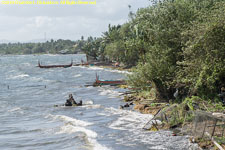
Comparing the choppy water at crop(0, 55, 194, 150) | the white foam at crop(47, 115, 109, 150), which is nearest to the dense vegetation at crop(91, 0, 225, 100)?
the choppy water at crop(0, 55, 194, 150)

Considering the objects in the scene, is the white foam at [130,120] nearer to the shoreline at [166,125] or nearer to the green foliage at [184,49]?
the shoreline at [166,125]

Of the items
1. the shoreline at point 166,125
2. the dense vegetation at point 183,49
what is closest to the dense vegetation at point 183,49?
the dense vegetation at point 183,49

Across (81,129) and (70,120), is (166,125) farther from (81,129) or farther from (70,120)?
(70,120)

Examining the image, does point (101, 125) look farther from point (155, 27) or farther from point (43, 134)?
point (155, 27)

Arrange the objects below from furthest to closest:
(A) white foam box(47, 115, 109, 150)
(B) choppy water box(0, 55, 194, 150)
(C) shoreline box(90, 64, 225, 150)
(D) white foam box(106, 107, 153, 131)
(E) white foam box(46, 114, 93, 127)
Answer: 1. (E) white foam box(46, 114, 93, 127)
2. (D) white foam box(106, 107, 153, 131)
3. (A) white foam box(47, 115, 109, 150)
4. (B) choppy water box(0, 55, 194, 150)
5. (C) shoreline box(90, 64, 225, 150)

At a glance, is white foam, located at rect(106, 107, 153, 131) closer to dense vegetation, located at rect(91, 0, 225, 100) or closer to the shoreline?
the shoreline

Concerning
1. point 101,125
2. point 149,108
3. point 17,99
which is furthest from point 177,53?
point 17,99

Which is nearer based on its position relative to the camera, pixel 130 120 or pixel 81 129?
pixel 81 129

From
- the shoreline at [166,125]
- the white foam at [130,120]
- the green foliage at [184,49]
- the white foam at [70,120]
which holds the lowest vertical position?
the white foam at [70,120]

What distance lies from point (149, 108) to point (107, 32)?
79299 millimetres

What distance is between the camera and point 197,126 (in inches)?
634

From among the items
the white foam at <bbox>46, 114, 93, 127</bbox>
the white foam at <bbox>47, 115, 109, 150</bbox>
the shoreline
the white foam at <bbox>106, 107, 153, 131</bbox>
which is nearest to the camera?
the shoreline

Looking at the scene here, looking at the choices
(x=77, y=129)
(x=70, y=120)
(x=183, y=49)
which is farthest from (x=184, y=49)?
(x=70, y=120)

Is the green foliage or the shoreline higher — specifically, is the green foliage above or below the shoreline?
above
